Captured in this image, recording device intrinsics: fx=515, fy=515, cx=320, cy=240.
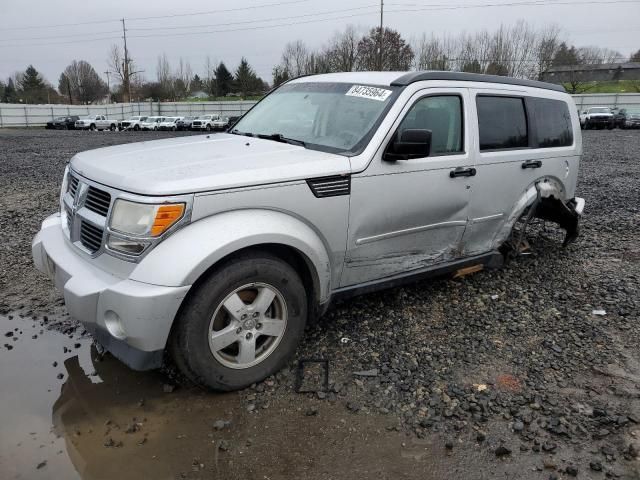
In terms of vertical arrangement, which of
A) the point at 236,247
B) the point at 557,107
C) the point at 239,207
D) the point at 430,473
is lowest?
the point at 430,473

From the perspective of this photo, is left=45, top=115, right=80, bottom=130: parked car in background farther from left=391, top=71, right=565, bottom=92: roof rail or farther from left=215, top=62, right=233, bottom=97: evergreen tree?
left=391, top=71, right=565, bottom=92: roof rail

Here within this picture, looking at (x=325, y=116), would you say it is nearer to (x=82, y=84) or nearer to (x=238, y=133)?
(x=238, y=133)

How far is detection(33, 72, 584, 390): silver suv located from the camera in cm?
280

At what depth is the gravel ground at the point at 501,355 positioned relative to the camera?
287cm

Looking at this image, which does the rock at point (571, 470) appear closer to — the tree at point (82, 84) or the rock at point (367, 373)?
the rock at point (367, 373)

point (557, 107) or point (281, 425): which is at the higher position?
point (557, 107)

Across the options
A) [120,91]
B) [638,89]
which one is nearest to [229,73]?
[120,91]

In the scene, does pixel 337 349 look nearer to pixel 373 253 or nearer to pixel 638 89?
pixel 373 253

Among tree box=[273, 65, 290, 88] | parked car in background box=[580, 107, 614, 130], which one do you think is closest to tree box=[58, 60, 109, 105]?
tree box=[273, 65, 290, 88]

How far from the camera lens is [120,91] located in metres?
83.6

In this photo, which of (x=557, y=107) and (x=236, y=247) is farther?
(x=557, y=107)

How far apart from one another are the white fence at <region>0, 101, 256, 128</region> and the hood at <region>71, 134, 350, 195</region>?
49646 millimetres

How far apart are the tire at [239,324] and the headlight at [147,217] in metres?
0.38

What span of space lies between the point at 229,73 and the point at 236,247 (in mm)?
78678
